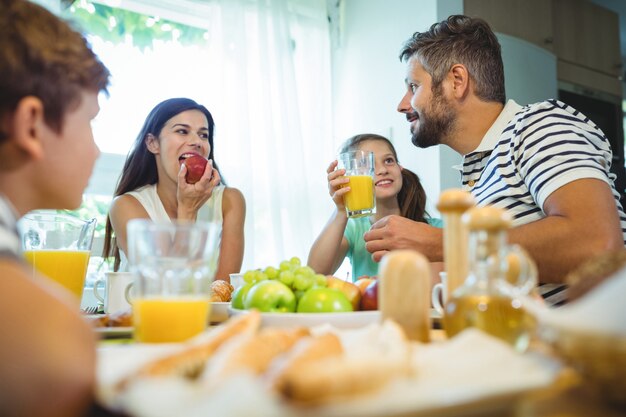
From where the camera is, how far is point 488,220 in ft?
1.91

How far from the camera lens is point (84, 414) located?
17.9 inches

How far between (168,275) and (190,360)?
0.26 metres

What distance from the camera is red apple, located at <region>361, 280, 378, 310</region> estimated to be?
0.98 meters

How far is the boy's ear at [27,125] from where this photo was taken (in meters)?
0.65

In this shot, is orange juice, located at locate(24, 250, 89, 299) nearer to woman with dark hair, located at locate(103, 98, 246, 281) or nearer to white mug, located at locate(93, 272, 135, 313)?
white mug, located at locate(93, 272, 135, 313)

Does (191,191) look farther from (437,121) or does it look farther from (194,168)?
(437,121)

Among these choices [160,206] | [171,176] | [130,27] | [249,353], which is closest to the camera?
[249,353]

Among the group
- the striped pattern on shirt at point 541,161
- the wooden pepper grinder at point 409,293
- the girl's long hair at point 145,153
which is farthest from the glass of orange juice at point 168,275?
the girl's long hair at point 145,153

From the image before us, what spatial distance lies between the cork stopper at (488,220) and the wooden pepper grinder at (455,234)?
0.07 metres

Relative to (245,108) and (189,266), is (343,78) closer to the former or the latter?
(245,108)

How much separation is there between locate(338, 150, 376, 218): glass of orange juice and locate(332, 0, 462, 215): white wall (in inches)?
51.2

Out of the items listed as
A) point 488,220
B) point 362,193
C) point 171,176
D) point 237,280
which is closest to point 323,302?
point 488,220

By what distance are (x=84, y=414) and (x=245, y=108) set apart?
9.49 ft

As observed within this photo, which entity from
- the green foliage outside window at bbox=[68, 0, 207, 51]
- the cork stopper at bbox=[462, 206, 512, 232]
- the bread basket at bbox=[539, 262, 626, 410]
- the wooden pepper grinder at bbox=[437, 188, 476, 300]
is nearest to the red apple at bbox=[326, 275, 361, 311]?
the wooden pepper grinder at bbox=[437, 188, 476, 300]
